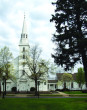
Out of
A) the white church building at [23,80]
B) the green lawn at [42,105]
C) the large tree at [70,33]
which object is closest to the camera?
the green lawn at [42,105]

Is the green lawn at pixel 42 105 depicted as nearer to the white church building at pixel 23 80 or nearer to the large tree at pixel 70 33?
the large tree at pixel 70 33

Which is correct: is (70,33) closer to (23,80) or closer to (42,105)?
(42,105)

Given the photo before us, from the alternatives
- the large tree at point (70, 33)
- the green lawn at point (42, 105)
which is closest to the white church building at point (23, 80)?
the large tree at point (70, 33)

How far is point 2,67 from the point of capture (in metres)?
35.8

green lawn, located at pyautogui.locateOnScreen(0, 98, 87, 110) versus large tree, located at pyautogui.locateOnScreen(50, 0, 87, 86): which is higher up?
large tree, located at pyautogui.locateOnScreen(50, 0, 87, 86)

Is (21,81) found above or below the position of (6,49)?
below

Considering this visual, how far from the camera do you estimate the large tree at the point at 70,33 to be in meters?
16.5

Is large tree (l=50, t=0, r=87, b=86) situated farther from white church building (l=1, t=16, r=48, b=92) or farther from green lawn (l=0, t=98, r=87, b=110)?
white church building (l=1, t=16, r=48, b=92)

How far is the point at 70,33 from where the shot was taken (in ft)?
54.9

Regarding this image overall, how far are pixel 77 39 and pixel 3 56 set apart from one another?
80.0 ft

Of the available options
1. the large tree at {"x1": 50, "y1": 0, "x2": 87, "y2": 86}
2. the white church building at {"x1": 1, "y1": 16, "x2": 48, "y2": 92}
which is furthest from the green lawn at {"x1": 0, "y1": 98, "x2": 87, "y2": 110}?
the white church building at {"x1": 1, "y1": 16, "x2": 48, "y2": 92}

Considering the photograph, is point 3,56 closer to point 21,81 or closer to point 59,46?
point 21,81

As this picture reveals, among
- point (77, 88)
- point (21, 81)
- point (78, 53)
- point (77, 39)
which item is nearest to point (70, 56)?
point (78, 53)

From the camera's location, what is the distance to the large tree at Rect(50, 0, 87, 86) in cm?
1652
